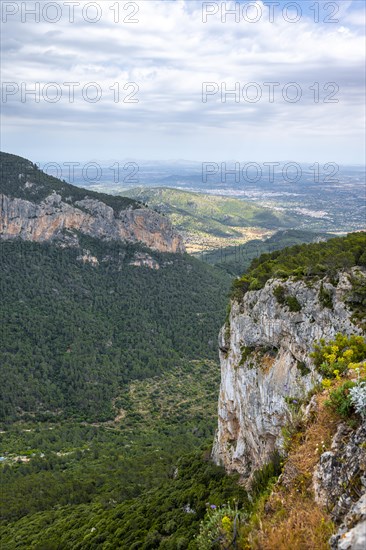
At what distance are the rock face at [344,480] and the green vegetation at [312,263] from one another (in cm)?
1816

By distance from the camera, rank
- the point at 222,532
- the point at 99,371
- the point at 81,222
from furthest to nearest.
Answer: the point at 81,222
the point at 99,371
the point at 222,532

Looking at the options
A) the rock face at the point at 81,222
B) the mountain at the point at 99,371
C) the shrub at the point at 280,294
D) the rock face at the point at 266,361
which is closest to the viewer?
the rock face at the point at 266,361

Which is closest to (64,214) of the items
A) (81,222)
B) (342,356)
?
(81,222)

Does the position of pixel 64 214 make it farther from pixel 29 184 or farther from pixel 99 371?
pixel 99 371

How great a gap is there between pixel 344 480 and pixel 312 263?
2233 centimetres

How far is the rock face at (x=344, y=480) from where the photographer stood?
7352 mm

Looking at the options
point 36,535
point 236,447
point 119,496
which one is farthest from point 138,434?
point 236,447

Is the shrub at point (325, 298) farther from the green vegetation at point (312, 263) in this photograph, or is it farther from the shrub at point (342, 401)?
the shrub at point (342, 401)

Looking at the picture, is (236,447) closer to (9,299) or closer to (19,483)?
(19,483)

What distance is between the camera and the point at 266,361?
26656 millimetres

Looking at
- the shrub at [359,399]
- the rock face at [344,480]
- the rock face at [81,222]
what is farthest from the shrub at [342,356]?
the rock face at [81,222]

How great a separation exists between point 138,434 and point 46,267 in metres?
56.1

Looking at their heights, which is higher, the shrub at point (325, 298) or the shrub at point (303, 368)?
the shrub at point (325, 298)

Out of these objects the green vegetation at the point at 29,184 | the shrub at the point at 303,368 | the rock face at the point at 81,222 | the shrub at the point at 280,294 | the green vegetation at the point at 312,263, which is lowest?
the shrub at the point at 303,368
